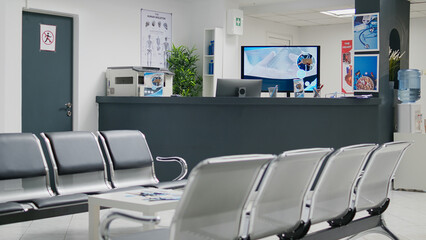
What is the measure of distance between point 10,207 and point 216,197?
169cm

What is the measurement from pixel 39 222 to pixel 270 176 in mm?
2973

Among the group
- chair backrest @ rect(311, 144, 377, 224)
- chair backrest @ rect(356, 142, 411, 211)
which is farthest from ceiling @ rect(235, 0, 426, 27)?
chair backrest @ rect(311, 144, 377, 224)

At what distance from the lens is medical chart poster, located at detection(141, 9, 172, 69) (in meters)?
8.22

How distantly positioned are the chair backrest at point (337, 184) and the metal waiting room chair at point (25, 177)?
1683mm

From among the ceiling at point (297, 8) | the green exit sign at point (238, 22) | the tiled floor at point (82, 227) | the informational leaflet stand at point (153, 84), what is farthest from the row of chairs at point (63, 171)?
the ceiling at point (297, 8)

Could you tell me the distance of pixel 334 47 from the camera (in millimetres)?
11984

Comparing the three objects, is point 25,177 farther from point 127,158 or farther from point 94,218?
point 127,158

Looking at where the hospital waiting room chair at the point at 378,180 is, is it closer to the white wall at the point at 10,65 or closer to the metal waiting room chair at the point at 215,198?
the metal waiting room chair at the point at 215,198

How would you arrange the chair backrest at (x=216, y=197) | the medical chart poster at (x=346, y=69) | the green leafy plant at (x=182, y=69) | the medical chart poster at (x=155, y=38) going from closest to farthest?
the chair backrest at (x=216, y=197) → the medical chart poster at (x=155, y=38) → the green leafy plant at (x=182, y=69) → the medical chart poster at (x=346, y=69)

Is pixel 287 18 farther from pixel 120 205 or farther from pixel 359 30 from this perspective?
pixel 120 205

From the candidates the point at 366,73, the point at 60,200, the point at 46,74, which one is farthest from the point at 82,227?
the point at 366,73

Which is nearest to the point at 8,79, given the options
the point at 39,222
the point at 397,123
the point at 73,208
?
the point at 39,222

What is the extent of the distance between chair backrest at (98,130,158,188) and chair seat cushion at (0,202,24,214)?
3.41 ft

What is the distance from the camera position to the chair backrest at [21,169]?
386 cm
